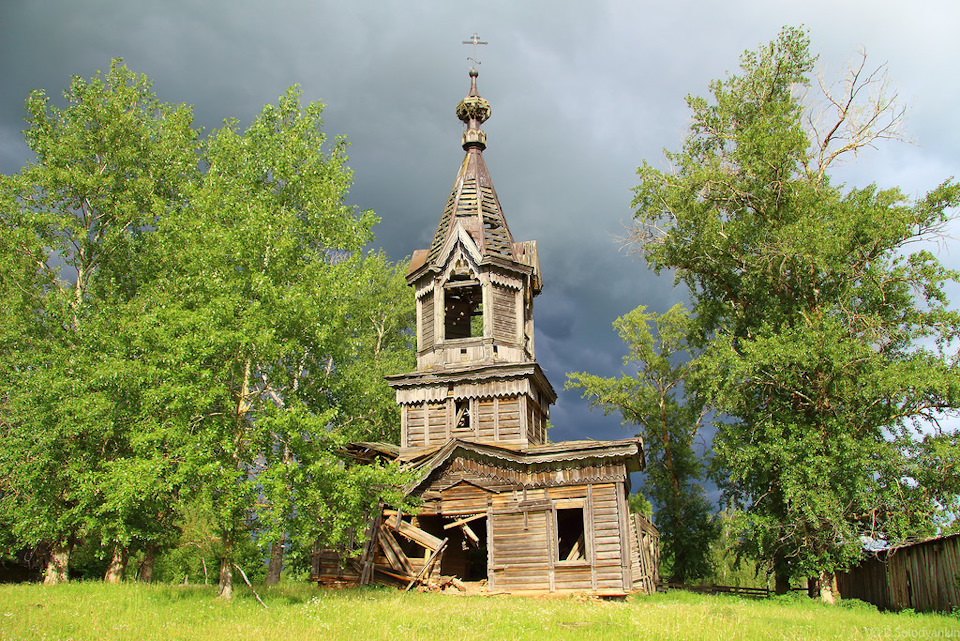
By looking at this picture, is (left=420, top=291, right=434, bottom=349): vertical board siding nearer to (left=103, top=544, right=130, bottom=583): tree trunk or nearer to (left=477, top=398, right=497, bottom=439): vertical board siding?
(left=477, top=398, right=497, bottom=439): vertical board siding

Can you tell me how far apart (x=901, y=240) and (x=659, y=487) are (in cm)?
1778

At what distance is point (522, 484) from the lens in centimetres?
2252

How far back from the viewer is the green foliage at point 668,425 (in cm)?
3506

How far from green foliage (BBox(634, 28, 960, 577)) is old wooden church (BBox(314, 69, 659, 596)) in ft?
17.9

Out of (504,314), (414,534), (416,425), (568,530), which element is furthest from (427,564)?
(504,314)

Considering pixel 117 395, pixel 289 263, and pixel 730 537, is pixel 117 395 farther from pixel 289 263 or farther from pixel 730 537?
pixel 730 537

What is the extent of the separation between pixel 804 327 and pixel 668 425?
1511cm

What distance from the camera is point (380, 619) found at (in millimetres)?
12766

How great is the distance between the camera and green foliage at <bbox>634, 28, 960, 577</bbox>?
73.9ft

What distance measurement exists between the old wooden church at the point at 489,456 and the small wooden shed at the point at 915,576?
777cm

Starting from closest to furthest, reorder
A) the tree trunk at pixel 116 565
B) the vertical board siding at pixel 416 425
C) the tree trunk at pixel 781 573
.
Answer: the tree trunk at pixel 116 565 → the vertical board siding at pixel 416 425 → the tree trunk at pixel 781 573

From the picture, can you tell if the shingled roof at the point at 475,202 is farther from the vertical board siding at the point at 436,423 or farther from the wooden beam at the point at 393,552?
the wooden beam at the point at 393,552

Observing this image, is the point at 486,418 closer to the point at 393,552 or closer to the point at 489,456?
the point at 489,456

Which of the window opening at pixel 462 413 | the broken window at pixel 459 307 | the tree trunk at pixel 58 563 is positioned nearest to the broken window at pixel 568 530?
the window opening at pixel 462 413
